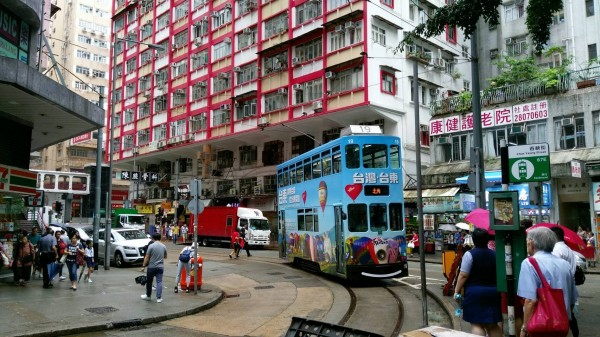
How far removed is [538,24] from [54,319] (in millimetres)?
10851

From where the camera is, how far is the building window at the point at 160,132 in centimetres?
4777

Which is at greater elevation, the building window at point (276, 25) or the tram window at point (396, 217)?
the building window at point (276, 25)

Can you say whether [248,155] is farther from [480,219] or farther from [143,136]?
[480,219]

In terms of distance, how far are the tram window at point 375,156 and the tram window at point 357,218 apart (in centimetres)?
125

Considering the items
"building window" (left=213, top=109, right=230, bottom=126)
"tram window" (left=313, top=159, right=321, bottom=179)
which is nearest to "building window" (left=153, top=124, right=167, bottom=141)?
"building window" (left=213, top=109, right=230, bottom=126)

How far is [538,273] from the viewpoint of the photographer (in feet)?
15.5

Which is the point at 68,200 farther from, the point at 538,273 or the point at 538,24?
the point at 538,273

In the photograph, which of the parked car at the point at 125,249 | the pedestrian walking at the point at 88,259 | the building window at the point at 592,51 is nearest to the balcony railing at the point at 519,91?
the building window at the point at 592,51

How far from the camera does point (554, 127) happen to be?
25172mm

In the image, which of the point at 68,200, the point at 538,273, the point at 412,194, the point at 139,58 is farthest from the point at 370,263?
the point at 139,58

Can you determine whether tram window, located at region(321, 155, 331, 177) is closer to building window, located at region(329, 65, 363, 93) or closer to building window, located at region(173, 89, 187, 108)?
building window, located at region(329, 65, 363, 93)

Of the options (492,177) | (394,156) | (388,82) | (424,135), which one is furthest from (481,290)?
(424,135)

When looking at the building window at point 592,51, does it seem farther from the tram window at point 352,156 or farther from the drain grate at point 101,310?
the drain grate at point 101,310

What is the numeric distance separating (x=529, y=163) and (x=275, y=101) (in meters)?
29.7
